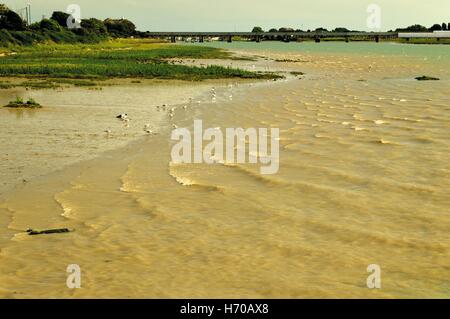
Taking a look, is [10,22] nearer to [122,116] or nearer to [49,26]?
[49,26]

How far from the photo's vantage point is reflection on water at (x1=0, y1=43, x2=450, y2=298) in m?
5.80

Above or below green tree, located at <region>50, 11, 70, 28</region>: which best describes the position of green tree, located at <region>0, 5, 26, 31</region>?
below

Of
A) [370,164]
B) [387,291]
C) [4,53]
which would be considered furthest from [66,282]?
[4,53]

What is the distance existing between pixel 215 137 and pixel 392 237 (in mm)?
7903

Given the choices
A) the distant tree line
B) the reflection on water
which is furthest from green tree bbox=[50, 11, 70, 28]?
the reflection on water

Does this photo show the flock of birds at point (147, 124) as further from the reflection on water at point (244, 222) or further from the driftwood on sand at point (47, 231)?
the driftwood on sand at point (47, 231)

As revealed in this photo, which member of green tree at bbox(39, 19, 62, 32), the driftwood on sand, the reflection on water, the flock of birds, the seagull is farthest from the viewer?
green tree at bbox(39, 19, 62, 32)

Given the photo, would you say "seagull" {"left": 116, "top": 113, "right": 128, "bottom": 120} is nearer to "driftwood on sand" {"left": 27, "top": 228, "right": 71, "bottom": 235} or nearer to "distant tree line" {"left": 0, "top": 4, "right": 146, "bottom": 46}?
"driftwood on sand" {"left": 27, "top": 228, "right": 71, "bottom": 235}

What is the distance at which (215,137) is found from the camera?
47.4ft

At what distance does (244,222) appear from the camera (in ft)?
25.6

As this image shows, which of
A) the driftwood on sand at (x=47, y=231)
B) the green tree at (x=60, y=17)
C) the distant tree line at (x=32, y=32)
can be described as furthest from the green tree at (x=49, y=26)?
the driftwood on sand at (x=47, y=231)

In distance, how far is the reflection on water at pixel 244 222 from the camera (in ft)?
19.0

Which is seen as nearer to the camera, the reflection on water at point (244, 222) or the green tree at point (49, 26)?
the reflection on water at point (244, 222)
